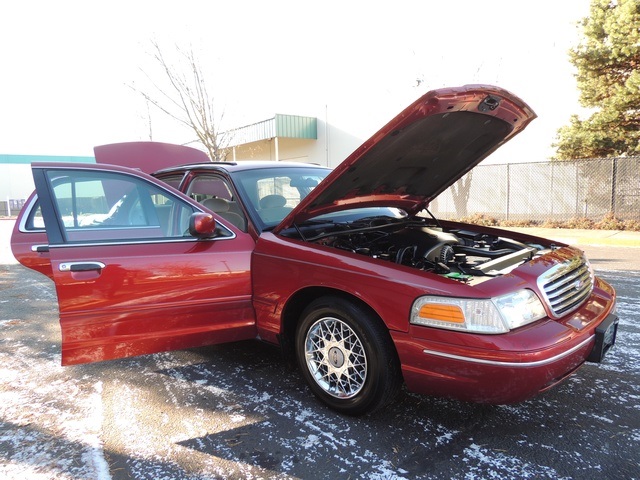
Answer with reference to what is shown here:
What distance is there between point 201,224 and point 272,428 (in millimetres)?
1366

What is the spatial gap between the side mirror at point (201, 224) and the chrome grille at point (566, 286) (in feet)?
6.73

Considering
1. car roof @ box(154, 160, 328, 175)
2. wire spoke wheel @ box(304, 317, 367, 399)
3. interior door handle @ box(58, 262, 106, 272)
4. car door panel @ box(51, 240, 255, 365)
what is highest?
car roof @ box(154, 160, 328, 175)

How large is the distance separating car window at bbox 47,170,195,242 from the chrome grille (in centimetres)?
236

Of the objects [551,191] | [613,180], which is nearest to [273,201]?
[613,180]

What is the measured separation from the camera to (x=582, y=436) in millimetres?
2471

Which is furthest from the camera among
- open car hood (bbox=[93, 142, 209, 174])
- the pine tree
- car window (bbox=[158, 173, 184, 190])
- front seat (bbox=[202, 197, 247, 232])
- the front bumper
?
the pine tree

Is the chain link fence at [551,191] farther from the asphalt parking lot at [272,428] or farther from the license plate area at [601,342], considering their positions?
the license plate area at [601,342]

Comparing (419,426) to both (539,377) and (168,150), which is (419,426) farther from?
(168,150)

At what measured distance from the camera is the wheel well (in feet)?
9.22

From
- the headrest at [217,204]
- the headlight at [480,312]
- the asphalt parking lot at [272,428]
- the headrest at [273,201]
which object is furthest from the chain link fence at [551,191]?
the headrest at [217,204]

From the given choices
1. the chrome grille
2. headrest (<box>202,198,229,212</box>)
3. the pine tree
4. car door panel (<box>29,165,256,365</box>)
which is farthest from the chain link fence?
car door panel (<box>29,165,256,365</box>)

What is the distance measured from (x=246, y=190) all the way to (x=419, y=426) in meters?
2.12

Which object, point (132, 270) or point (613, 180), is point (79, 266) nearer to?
point (132, 270)

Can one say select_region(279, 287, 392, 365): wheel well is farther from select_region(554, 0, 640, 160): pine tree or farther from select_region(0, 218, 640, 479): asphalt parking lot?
select_region(554, 0, 640, 160): pine tree
